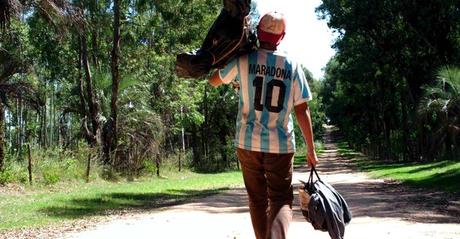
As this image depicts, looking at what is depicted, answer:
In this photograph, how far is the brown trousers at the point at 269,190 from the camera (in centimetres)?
454

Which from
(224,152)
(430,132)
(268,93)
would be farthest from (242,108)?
(224,152)

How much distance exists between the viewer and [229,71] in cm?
459

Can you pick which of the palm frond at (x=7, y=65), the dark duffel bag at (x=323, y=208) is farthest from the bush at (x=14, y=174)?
the dark duffel bag at (x=323, y=208)

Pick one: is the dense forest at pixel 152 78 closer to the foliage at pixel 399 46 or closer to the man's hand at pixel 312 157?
the foliage at pixel 399 46

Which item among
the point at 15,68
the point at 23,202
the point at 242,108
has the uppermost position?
the point at 15,68

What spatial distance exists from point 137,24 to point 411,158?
80.8 feet

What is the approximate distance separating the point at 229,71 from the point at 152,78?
103 feet

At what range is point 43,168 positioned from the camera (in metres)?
19.1

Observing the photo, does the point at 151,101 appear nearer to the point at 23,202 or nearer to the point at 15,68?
the point at 15,68

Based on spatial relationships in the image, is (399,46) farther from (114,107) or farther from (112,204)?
(112,204)

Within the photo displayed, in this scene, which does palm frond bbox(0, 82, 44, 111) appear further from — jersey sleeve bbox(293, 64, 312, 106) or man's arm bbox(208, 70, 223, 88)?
jersey sleeve bbox(293, 64, 312, 106)

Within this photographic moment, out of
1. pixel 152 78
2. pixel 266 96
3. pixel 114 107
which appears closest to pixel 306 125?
pixel 266 96

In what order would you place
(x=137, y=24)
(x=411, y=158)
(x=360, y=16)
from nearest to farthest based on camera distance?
(x=137, y=24) < (x=360, y=16) < (x=411, y=158)

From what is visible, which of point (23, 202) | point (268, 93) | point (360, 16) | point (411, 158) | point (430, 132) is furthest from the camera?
point (411, 158)
